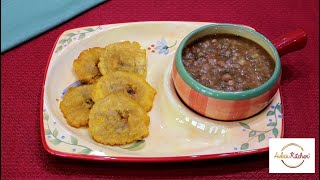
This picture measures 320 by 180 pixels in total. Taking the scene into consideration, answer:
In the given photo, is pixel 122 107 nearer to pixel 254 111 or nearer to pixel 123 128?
pixel 123 128

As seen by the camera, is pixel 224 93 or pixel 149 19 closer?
pixel 224 93

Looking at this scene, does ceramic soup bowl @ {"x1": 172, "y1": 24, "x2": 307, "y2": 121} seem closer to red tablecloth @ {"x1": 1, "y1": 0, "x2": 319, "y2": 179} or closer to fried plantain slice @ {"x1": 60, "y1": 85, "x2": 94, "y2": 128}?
red tablecloth @ {"x1": 1, "y1": 0, "x2": 319, "y2": 179}

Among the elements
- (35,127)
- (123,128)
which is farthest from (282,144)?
(35,127)
